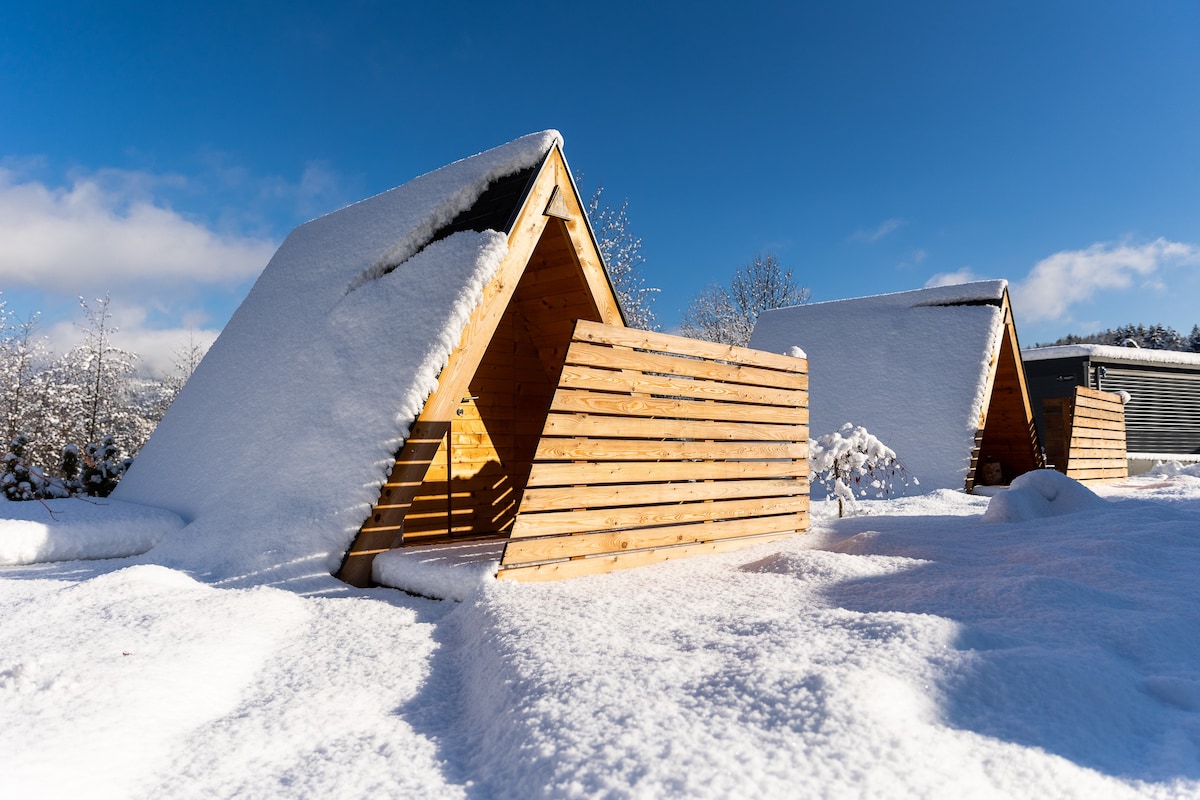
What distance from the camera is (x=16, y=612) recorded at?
3.56m

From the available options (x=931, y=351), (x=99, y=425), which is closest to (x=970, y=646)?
(x=931, y=351)

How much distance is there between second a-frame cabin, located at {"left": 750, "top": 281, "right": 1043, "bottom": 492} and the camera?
9.61 meters

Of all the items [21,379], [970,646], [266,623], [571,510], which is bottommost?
[266,623]

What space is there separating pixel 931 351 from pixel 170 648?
10.2 metres

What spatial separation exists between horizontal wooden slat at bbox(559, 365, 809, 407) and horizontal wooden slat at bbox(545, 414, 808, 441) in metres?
0.19

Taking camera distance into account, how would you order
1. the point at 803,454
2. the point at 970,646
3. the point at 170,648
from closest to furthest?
the point at 970,646 → the point at 170,648 → the point at 803,454

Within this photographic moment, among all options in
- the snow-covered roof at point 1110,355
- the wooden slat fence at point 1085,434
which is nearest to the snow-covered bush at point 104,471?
the wooden slat fence at point 1085,434

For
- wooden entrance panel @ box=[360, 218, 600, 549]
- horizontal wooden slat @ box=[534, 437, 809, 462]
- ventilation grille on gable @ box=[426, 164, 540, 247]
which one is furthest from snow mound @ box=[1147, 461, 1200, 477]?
ventilation grille on gable @ box=[426, 164, 540, 247]

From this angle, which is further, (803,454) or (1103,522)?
(803,454)

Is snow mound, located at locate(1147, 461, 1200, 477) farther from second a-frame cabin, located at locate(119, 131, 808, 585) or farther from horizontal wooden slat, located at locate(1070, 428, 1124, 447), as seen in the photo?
second a-frame cabin, located at locate(119, 131, 808, 585)

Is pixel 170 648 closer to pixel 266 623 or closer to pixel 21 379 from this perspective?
pixel 266 623

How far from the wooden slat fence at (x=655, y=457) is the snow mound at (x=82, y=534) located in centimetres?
342

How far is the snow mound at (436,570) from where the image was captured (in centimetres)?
405

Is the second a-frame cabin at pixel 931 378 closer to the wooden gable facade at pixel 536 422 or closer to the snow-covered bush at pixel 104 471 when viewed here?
the wooden gable facade at pixel 536 422
